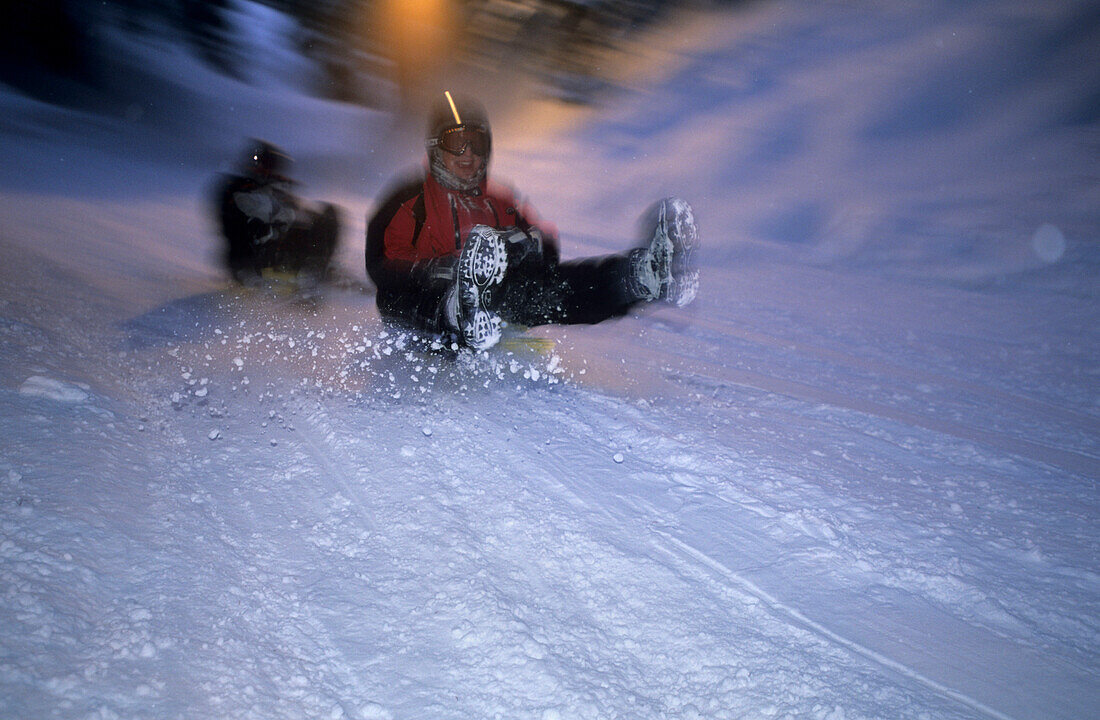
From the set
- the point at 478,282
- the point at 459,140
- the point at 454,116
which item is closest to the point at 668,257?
the point at 478,282

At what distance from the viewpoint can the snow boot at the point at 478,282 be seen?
3020 mm

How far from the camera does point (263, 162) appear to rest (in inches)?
226

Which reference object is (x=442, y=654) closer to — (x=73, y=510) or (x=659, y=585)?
(x=659, y=585)

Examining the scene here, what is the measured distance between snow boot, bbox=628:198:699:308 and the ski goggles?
4.24 feet

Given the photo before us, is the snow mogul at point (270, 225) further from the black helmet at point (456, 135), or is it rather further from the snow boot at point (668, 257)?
the snow boot at point (668, 257)

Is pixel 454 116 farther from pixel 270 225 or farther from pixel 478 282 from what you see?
pixel 270 225

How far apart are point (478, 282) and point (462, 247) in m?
0.55

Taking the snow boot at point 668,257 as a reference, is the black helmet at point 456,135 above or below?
above

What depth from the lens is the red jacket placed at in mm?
3744

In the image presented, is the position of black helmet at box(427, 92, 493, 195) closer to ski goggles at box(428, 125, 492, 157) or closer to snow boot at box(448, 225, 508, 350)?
ski goggles at box(428, 125, 492, 157)

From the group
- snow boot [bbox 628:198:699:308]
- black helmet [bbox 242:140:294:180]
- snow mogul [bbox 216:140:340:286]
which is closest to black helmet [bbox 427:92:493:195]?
snow boot [bbox 628:198:699:308]

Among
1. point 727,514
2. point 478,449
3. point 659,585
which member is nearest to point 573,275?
point 478,449

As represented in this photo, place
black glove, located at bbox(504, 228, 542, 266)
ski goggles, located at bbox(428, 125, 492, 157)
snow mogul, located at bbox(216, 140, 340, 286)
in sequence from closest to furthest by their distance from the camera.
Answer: black glove, located at bbox(504, 228, 542, 266) → ski goggles, located at bbox(428, 125, 492, 157) → snow mogul, located at bbox(216, 140, 340, 286)

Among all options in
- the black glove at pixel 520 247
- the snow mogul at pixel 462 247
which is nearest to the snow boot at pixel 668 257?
the snow mogul at pixel 462 247
